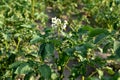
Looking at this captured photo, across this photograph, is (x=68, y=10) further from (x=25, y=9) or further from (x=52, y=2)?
(x=25, y=9)

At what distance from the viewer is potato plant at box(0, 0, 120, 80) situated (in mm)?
2160

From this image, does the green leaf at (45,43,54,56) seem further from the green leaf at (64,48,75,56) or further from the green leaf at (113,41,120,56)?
the green leaf at (113,41,120,56)

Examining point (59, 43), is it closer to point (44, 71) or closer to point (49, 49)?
point (49, 49)

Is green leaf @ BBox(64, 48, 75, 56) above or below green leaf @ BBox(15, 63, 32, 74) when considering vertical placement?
above

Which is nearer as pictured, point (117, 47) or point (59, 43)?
point (117, 47)

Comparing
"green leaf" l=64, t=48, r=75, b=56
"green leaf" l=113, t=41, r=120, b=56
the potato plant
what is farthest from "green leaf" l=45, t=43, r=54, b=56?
"green leaf" l=113, t=41, r=120, b=56

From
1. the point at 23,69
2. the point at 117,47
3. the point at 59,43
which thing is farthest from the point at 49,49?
the point at 117,47

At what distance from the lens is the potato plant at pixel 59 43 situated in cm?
216

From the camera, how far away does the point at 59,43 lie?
7.24 feet

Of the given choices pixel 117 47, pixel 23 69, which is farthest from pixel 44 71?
pixel 117 47

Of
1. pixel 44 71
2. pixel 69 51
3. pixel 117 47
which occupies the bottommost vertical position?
pixel 44 71

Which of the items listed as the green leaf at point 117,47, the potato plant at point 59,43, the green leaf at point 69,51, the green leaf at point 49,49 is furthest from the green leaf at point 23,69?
the green leaf at point 117,47

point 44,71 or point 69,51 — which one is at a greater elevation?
point 69,51

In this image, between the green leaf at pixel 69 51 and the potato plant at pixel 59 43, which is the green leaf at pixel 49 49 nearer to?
the potato plant at pixel 59 43
